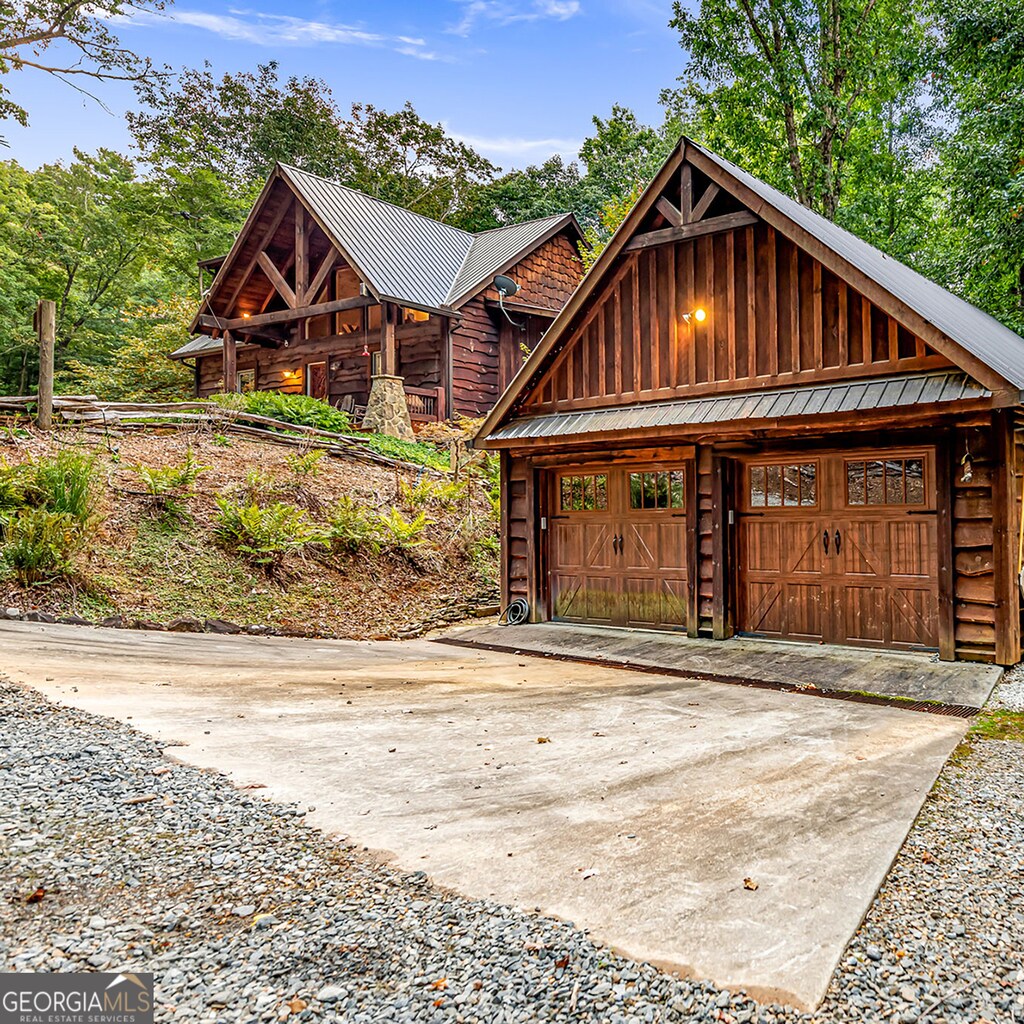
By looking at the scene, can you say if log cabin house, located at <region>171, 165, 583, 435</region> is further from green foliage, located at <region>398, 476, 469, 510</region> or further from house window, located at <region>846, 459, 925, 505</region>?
house window, located at <region>846, 459, 925, 505</region>

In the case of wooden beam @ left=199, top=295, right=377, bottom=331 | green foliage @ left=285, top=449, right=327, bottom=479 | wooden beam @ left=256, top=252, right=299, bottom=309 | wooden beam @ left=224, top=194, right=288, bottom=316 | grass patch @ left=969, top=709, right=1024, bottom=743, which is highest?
wooden beam @ left=224, top=194, right=288, bottom=316

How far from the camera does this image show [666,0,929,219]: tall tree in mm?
19094

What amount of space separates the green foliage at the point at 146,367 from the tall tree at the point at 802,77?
62.4 feet

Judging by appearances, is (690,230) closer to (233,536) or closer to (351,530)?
(351,530)

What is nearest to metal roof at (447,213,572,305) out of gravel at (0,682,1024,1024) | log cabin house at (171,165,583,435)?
log cabin house at (171,165,583,435)

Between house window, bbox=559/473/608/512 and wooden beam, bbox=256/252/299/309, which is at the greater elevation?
wooden beam, bbox=256/252/299/309

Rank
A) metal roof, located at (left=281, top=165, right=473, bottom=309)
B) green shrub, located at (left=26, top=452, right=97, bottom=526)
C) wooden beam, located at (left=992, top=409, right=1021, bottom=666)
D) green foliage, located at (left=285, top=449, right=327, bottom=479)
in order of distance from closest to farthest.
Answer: wooden beam, located at (left=992, top=409, right=1021, bottom=666) < green shrub, located at (left=26, top=452, right=97, bottom=526) < green foliage, located at (left=285, top=449, right=327, bottom=479) < metal roof, located at (left=281, top=165, right=473, bottom=309)

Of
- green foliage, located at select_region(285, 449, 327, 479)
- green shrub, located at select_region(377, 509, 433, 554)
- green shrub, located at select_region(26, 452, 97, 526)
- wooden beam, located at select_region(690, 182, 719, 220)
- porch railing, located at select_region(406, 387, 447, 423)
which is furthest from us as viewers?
porch railing, located at select_region(406, 387, 447, 423)

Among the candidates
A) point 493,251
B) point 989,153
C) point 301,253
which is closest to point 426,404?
point 301,253

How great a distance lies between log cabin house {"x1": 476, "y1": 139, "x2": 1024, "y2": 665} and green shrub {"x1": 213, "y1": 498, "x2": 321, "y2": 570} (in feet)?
10.3

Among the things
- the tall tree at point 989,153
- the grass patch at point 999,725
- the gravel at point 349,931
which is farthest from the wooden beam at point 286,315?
the gravel at point 349,931

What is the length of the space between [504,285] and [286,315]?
19.2 ft

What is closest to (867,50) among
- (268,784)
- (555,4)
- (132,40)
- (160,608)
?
(555,4)

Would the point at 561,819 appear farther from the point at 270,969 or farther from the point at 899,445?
the point at 899,445
